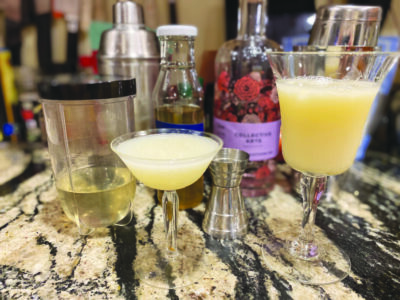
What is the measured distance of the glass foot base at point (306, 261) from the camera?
1.85 feet

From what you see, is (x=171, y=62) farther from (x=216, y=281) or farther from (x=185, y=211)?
(x=216, y=281)

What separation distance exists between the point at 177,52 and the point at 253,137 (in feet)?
0.95

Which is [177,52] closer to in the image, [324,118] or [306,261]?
[324,118]

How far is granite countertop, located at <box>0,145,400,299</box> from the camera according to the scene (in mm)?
525

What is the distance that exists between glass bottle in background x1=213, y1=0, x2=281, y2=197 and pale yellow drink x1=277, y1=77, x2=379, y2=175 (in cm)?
19

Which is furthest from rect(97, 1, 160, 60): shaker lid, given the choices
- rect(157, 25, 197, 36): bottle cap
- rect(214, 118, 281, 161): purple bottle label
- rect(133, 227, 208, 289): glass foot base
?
rect(133, 227, 208, 289): glass foot base

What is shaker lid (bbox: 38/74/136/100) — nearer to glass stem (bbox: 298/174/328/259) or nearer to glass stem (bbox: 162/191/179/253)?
glass stem (bbox: 162/191/179/253)

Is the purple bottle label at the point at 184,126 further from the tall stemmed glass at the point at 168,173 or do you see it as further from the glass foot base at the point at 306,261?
the glass foot base at the point at 306,261

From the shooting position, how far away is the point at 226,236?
67cm

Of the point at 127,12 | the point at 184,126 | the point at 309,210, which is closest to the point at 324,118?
the point at 309,210

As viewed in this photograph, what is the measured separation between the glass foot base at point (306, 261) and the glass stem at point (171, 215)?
19 cm

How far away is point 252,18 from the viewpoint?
0.80 metres

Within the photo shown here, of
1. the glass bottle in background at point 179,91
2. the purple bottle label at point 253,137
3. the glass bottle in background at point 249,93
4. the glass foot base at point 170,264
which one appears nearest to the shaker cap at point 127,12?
the glass bottle in background at point 179,91

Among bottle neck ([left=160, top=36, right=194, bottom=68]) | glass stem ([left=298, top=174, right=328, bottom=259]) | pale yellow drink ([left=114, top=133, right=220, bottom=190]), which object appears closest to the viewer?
pale yellow drink ([left=114, top=133, right=220, bottom=190])
